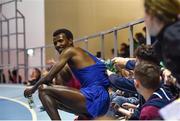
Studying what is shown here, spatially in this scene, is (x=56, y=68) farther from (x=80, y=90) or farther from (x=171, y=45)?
(x=171, y=45)

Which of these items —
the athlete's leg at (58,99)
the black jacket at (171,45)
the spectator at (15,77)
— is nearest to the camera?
the black jacket at (171,45)

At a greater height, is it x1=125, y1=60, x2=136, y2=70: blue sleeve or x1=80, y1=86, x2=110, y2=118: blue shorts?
x1=125, y1=60, x2=136, y2=70: blue sleeve

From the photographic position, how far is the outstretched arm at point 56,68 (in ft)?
12.8

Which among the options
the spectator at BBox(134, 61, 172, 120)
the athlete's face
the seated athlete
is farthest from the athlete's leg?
the spectator at BBox(134, 61, 172, 120)

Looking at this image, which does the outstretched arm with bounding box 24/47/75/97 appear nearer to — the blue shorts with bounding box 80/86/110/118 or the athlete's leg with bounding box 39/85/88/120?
the athlete's leg with bounding box 39/85/88/120

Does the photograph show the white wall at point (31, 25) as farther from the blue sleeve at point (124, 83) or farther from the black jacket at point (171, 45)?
the black jacket at point (171, 45)

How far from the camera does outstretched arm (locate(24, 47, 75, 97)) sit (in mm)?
3893

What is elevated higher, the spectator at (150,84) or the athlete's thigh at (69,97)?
the spectator at (150,84)

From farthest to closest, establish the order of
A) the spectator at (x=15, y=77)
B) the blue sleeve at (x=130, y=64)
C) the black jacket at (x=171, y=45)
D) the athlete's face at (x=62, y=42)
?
1. the spectator at (x=15, y=77)
2. the athlete's face at (x=62, y=42)
3. the blue sleeve at (x=130, y=64)
4. the black jacket at (x=171, y=45)

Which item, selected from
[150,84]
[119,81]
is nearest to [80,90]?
[119,81]

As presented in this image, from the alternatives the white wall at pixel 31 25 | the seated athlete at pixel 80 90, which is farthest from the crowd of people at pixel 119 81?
the white wall at pixel 31 25

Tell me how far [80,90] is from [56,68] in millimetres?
334

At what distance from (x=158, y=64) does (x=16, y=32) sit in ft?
35.1

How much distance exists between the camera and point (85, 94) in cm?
392
